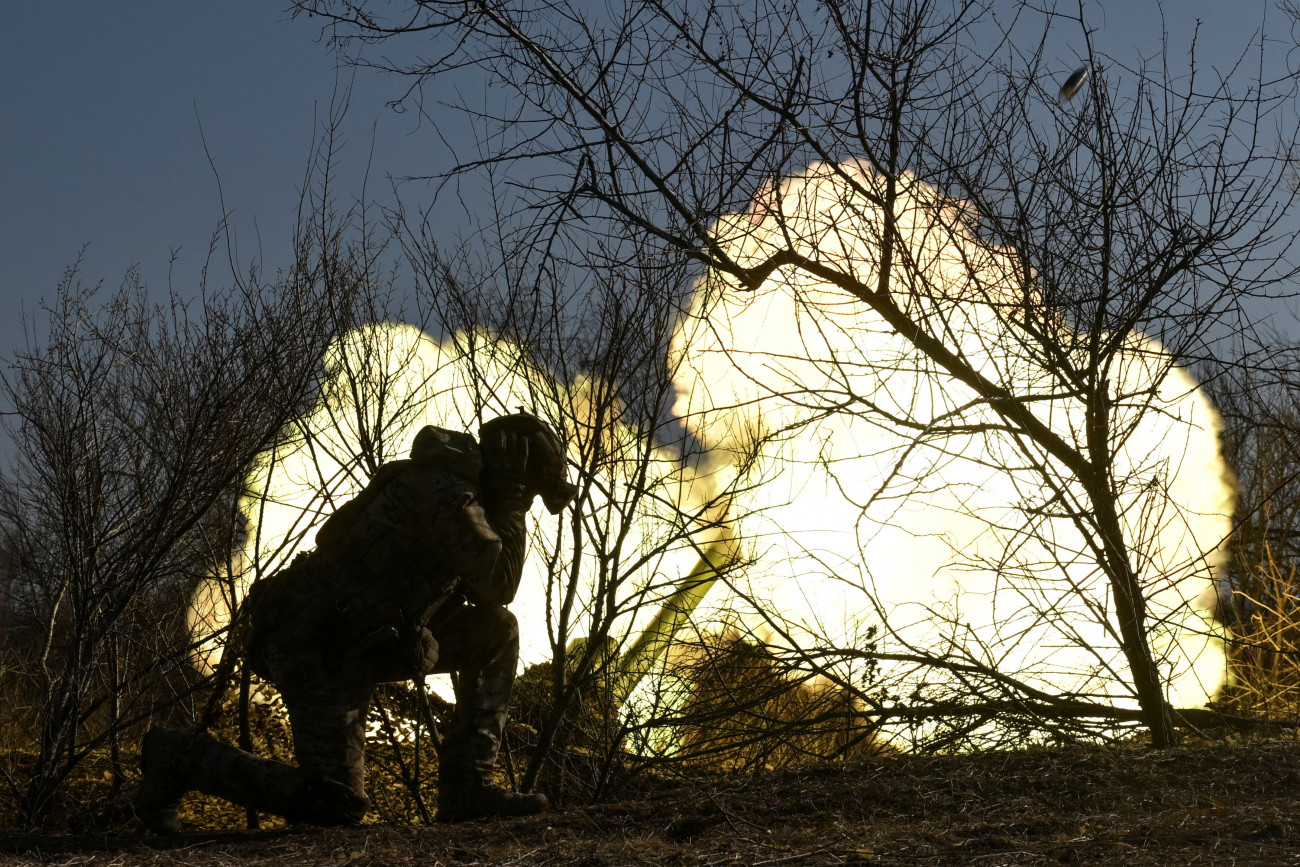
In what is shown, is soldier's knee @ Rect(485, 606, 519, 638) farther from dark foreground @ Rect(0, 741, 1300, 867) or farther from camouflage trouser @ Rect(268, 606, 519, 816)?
dark foreground @ Rect(0, 741, 1300, 867)

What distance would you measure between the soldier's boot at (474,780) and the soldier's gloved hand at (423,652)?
0.39 meters

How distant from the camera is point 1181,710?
6750 mm

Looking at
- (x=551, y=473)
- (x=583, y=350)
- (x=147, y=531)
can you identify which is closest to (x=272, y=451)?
(x=147, y=531)

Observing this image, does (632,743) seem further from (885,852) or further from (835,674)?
(885,852)

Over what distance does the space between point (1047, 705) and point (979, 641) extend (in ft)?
1.79

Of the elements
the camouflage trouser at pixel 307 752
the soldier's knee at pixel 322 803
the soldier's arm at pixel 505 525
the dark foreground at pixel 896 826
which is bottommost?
the dark foreground at pixel 896 826

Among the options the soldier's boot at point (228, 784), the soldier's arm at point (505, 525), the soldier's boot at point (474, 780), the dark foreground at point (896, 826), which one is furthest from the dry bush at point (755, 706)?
the soldier's boot at point (228, 784)

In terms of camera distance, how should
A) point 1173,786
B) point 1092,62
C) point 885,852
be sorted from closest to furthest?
point 885,852, point 1173,786, point 1092,62

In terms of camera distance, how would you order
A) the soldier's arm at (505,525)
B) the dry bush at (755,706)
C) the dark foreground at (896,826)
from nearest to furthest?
the dark foreground at (896,826) < the soldier's arm at (505,525) < the dry bush at (755,706)

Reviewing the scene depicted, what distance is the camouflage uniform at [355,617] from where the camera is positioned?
3938 mm

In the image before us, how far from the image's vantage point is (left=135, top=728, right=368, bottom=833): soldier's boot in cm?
392

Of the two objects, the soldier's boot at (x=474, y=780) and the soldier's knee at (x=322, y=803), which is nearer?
the soldier's knee at (x=322, y=803)

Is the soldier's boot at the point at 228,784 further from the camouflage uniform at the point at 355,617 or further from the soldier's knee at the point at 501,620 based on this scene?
the soldier's knee at the point at 501,620

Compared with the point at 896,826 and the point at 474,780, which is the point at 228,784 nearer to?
the point at 474,780
